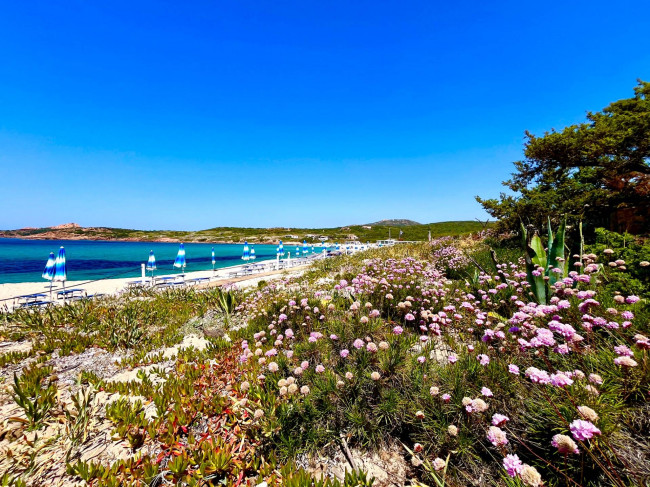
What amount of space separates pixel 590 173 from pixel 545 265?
11.4 meters

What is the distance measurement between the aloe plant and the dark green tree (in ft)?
15.1

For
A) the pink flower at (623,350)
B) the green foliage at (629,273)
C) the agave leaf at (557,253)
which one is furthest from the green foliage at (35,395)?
the agave leaf at (557,253)

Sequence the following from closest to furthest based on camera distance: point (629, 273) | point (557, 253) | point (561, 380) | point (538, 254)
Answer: point (561, 380)
point (629, 273)
point (557, 253)
point (538, 254)

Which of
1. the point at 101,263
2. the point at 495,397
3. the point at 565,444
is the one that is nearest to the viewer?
the point at 565,444

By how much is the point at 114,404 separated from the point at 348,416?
2927mm

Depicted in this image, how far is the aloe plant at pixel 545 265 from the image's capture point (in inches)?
167

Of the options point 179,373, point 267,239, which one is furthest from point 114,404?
point 267,239

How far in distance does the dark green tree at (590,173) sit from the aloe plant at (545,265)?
4.61m

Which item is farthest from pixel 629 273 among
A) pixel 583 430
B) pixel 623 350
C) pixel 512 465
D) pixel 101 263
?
pixel 101 263

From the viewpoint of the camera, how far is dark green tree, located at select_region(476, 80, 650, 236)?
31.3 ft

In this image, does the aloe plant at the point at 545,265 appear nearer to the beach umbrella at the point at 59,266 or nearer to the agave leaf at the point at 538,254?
the agave leaf at the point at 538,254

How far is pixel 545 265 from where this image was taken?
5.05 metres

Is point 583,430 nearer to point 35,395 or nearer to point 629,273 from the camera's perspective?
point 629,273

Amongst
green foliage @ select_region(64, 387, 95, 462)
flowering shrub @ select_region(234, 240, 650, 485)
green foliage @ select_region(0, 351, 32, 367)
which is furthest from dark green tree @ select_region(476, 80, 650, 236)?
green foliage @ select_region(0, 351, 32, 367)
